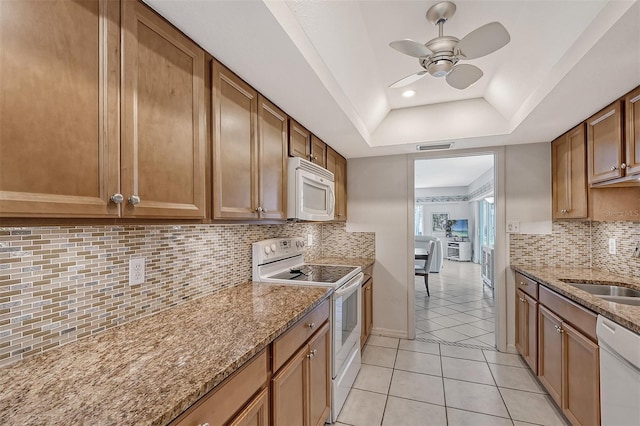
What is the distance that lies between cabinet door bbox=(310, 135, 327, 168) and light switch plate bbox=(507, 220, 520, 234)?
2.00 meters

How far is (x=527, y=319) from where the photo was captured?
2621 mm

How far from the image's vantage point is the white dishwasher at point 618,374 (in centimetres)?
130

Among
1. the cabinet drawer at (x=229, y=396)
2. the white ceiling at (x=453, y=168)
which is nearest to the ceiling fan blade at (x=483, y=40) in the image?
the cabinet drawer at (x=229, y=396)

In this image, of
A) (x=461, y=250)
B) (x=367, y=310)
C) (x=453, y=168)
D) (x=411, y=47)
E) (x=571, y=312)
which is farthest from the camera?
(x=461, y=250)

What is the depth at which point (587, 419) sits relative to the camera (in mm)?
1673

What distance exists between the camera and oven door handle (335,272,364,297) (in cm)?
206

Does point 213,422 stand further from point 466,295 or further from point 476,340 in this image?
point 466,295

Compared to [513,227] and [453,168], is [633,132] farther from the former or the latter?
[453,168]

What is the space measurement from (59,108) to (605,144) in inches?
116

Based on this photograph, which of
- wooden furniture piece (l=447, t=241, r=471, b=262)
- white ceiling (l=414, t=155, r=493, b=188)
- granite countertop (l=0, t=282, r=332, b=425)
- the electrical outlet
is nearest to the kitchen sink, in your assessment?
granite countertop (l=0, t=282, r=332, b=425)

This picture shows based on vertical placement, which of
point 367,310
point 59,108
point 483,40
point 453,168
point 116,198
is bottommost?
point 367,310

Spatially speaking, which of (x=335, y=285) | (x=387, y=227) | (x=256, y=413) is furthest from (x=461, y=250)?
(x=256, y=413)

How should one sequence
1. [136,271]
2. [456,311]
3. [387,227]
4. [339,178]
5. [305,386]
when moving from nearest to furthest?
[136,271], [305,386], [339,178], [387,227], [456,311]

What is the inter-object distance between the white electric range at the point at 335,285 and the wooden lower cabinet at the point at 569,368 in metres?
1.41
